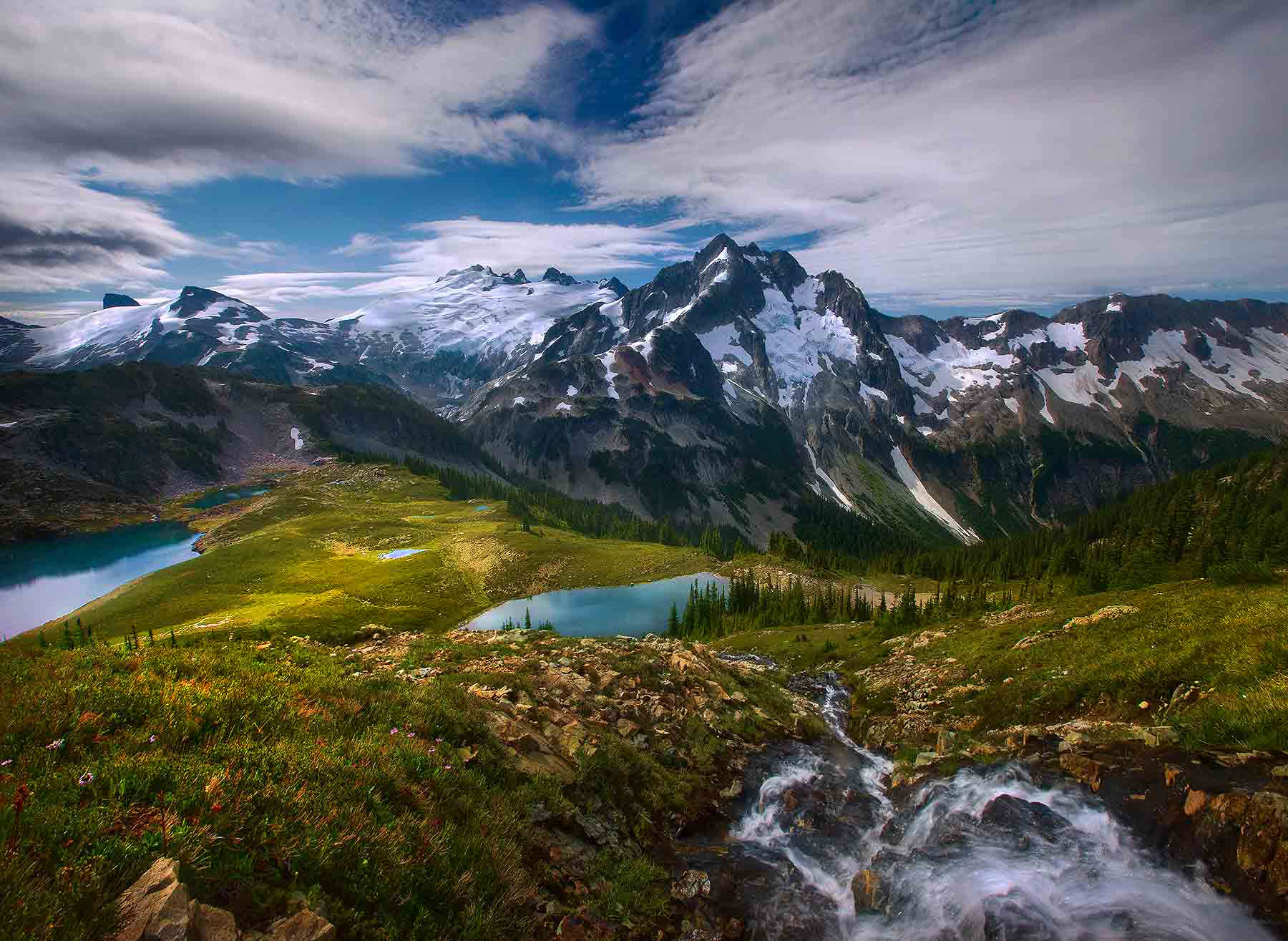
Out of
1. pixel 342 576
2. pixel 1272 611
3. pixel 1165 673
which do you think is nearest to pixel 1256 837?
pixel 1165 673

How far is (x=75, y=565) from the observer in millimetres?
140625

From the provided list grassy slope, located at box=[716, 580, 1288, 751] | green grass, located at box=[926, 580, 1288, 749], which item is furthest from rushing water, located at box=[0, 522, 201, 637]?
green grass, located at box=[926, 580, 1288, 749]

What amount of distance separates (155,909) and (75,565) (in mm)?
196053

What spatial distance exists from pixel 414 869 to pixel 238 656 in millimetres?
11263

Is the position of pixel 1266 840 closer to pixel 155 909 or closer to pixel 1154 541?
pixel 155 909

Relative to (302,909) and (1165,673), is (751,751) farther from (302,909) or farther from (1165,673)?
(302,909)

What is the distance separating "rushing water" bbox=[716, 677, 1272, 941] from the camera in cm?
1395

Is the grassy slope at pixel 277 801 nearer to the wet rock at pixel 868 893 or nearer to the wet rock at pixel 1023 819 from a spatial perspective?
the wet rock at pixel 868 893

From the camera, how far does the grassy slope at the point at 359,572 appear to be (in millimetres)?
77875

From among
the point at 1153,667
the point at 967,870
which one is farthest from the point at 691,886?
the point at 1153,667

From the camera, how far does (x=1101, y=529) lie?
153250 mm

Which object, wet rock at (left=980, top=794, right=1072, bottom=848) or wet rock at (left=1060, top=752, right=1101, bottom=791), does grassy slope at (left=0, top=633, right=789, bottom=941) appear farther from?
wet rock at (left=1060, top=752, right=1101, bottom=791)

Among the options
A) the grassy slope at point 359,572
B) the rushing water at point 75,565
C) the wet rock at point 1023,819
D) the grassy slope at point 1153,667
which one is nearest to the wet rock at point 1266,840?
the grassy slope at point 1153,667

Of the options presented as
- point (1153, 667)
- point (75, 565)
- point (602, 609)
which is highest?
point (1153, 667)
